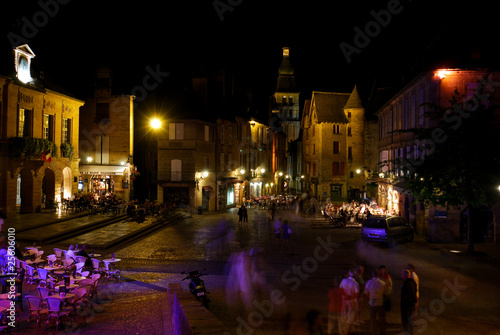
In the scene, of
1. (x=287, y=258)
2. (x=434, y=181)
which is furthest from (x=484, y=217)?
(x=287, y=258)

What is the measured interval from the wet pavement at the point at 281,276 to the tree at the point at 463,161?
2735mm

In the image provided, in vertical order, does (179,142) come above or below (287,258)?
above

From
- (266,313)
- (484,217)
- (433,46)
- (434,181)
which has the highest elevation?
(433,46)

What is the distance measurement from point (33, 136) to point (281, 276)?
2078 cm

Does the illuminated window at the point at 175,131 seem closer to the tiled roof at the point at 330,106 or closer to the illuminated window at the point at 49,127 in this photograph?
the illuminated window at the point at 49,127

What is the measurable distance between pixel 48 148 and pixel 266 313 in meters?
22.6

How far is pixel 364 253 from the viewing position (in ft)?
63.1

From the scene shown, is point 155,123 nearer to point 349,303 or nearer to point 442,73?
point 442,73

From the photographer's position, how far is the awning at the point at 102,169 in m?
35.6

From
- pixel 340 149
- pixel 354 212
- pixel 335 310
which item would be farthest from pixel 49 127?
pixel 340 149

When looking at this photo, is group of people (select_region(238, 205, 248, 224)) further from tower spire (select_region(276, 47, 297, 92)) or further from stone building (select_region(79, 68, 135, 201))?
tower spire (select_region(276, 47, 297, 92))

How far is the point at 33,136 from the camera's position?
27.3 metres

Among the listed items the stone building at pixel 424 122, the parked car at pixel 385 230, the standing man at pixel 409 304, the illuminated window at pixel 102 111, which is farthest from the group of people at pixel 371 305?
the illuminated window at pixel 102 111

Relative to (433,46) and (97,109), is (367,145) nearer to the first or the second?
(433,46)
